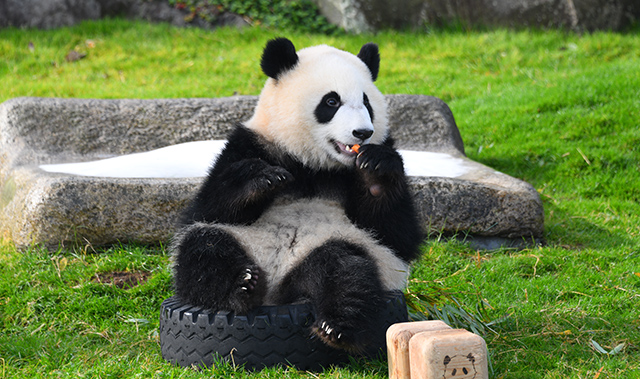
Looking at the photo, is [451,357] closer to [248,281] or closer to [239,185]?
[248,281]

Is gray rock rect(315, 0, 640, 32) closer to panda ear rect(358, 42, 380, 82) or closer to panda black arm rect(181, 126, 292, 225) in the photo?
panda ear rect(358, 42, 380, 82)

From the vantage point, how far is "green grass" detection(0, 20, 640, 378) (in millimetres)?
3041

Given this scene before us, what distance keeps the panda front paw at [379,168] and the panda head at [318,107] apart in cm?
9

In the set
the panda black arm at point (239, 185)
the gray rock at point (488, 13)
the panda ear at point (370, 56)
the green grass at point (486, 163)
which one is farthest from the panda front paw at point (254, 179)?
the gray rock at point (488, 13)

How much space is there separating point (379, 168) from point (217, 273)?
2.66 ft

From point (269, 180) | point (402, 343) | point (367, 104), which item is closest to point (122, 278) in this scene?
point (269, 180)

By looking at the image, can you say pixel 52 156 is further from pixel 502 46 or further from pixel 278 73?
pixel 502 46

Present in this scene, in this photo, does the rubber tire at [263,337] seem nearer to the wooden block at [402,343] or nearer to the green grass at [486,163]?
the green grass at [486,163]

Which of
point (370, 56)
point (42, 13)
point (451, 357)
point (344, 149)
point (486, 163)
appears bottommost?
point (42, 13)

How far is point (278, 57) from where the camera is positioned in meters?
2.94

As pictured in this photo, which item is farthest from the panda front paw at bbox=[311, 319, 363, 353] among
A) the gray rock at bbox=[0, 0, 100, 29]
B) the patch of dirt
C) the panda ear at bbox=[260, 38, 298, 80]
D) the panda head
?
the gray rock at bbox=[0, 0, 100, 29]

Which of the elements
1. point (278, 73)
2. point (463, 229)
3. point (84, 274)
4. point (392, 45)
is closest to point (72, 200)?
point (84, 274)

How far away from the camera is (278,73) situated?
2.97m

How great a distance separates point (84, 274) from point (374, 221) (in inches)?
81.4
